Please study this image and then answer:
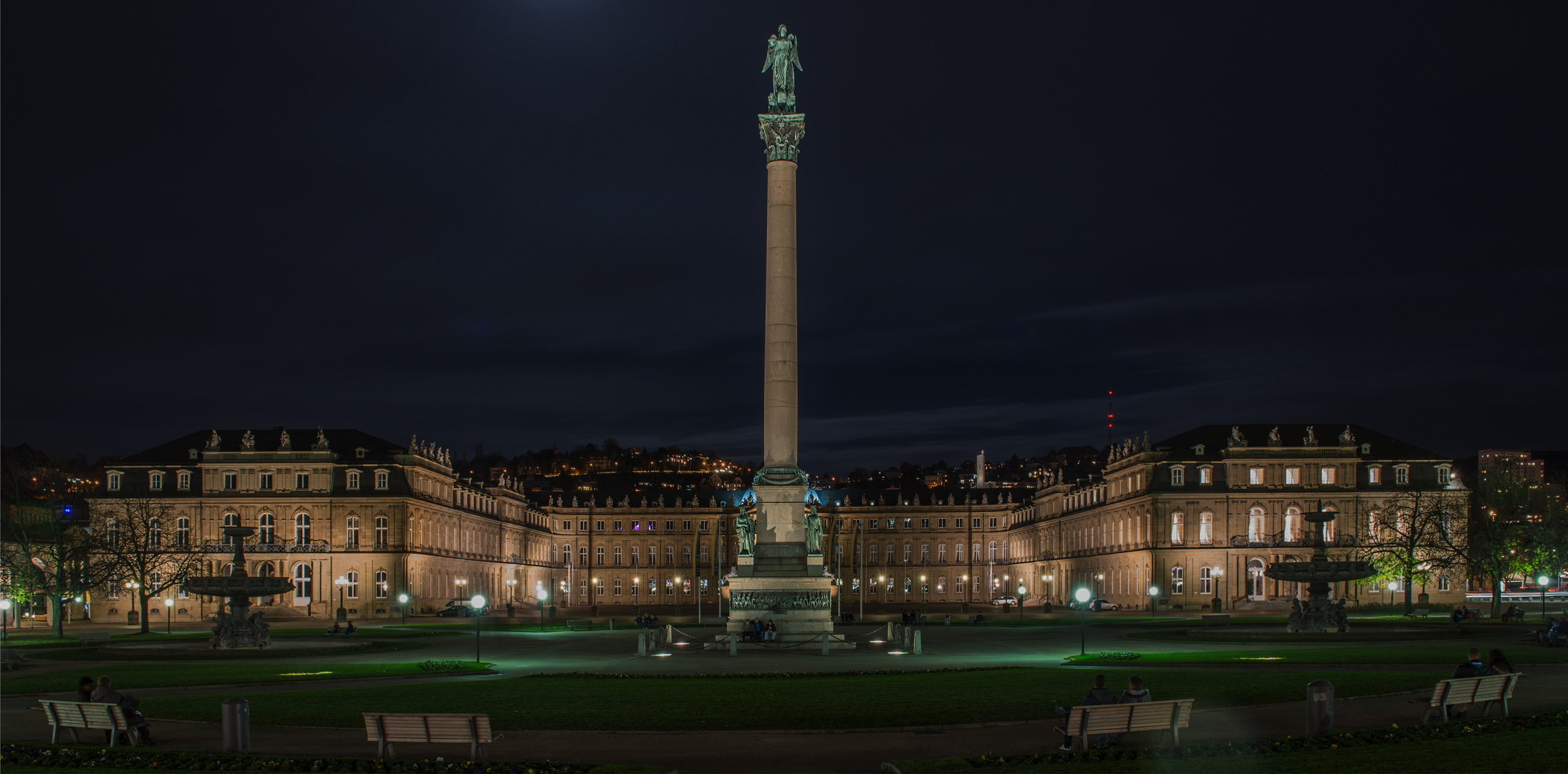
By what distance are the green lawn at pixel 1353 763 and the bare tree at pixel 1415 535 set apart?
76.6m

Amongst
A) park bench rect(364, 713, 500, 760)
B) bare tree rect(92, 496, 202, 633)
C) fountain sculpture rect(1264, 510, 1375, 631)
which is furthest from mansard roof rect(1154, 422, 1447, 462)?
park bench rect(364, 713, 500, 760)

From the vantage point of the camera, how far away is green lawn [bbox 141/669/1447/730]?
27.5 meters

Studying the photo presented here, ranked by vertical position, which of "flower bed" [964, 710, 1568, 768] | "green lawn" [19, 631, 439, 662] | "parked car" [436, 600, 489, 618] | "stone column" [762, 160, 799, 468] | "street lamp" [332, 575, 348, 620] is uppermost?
"stone column" [762, 160, 799, 468]

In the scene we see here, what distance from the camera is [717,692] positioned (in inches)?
1319

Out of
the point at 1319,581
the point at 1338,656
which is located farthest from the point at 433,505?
the point at 1338,656

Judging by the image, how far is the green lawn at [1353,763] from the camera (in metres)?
19.9

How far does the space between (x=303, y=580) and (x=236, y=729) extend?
107 m

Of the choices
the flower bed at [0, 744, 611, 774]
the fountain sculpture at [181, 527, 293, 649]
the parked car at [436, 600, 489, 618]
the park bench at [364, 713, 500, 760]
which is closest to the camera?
the flower bed at [0, 744, 611, 774]

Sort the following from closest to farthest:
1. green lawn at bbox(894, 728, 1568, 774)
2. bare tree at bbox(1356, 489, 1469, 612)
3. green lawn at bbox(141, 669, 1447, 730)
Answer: green lawn at bbox(894, 728, 1568, 774)
green lawn at bbox(141, 669, 1447, 730)
bare tree at bbox(1356, 489, 1469, 612)

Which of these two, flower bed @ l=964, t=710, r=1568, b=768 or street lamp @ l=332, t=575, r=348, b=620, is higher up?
flower bed @ l=964, t=710, r=1568, b=768

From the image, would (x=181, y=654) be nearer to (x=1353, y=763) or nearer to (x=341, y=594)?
A: (x=1353, y=763)

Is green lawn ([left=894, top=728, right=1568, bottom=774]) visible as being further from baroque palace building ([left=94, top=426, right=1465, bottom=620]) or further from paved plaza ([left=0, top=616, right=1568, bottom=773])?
baroque palace building ([left=94, top=426, right=1465, bottom=620])

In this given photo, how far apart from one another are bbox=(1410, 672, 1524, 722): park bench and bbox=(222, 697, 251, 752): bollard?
21.4m

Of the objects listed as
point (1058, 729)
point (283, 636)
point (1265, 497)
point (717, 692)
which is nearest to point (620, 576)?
point (1265, 497)
